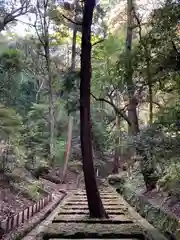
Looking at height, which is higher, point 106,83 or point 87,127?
point 106,83

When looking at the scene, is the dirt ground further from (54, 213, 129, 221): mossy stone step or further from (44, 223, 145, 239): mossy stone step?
(44, 223, 145, 239): mossy stone step

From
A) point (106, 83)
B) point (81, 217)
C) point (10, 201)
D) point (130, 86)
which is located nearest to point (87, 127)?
point (81, 217)

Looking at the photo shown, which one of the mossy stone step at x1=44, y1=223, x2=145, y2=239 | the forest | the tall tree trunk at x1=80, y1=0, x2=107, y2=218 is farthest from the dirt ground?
the tall tree trunk at x1=80, y1=0, x2=107, y2=218

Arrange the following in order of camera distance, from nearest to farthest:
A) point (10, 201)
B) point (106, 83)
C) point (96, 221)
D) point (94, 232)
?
point (94, 232) → point (96, 221) → point (10, 201) → point (106, 83)

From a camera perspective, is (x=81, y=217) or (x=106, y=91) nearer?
(x=81, y=217)

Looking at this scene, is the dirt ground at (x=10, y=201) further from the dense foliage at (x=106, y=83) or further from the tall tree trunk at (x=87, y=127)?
the tall tree trunk at (x=87, y=127)

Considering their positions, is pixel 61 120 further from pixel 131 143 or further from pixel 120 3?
pixel 131 143

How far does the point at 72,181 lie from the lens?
18078 mm

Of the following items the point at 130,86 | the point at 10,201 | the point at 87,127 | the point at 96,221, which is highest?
the point at 130,86

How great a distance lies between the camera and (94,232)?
5.14 m

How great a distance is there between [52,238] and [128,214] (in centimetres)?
271

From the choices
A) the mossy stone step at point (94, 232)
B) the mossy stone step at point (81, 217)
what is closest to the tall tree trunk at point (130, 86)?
the mossy stone step at point (81, 217)

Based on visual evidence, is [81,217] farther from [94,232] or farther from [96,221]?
[94,232]

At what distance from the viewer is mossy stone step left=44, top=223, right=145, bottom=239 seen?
499 cm
